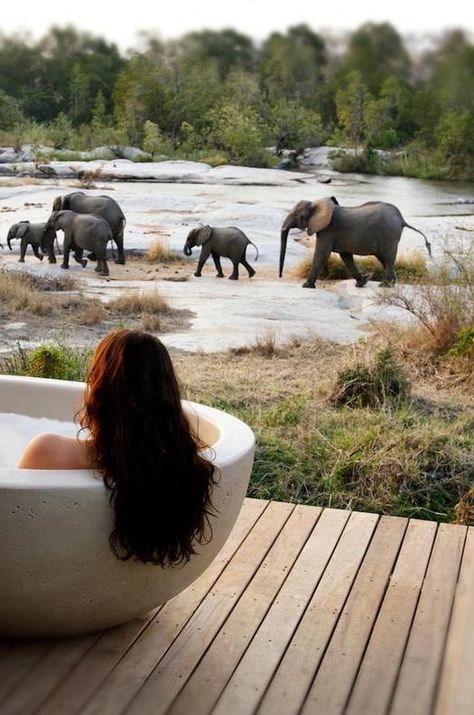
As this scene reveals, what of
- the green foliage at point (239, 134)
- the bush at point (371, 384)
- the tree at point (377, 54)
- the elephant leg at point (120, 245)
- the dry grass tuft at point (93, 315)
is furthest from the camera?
the green foliage at point (239, 134)

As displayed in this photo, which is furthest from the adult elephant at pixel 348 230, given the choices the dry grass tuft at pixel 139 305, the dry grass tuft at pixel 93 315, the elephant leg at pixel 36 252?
the dry grass tuft at pixel 93 315

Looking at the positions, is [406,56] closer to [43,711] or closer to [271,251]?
[271,251]

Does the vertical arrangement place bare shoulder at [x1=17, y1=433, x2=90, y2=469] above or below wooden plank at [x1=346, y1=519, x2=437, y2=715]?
above

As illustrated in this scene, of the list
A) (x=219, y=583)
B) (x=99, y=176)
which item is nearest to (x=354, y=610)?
(x=219, y=583)

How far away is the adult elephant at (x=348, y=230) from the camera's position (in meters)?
7.49

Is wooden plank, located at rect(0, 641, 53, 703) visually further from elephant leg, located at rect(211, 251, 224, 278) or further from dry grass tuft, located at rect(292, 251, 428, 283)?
elephant leg, located at rect(211, 251, 224, 278)

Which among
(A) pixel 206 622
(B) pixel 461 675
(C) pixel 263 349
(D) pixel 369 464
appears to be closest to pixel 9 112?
(C) pixel 263 349

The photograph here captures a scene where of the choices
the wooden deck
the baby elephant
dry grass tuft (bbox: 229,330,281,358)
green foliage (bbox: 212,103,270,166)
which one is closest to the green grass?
the wooden deck

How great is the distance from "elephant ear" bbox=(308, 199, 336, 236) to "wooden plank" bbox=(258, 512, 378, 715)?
5177 millimetres

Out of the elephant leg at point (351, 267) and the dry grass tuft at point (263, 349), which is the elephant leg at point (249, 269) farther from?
the dry grass tuft at point (263, 349)

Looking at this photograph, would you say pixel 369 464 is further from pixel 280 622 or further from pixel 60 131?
pixel 60 131

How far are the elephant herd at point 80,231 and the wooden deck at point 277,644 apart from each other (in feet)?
19.1

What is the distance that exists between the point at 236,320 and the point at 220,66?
451cm

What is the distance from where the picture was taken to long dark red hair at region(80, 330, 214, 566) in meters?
1.55
